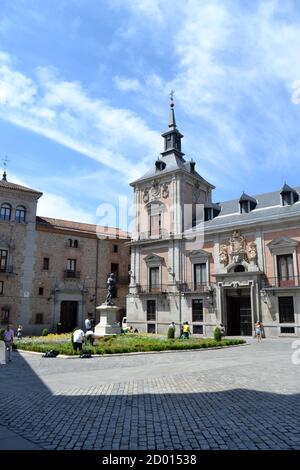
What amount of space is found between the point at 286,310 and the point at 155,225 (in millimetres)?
15421

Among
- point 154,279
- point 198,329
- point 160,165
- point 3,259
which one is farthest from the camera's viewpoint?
point 160,165

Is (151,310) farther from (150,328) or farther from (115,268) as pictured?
(115,268)

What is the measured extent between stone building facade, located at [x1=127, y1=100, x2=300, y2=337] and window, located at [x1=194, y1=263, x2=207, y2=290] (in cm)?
9

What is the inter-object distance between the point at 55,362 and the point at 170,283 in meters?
21.4

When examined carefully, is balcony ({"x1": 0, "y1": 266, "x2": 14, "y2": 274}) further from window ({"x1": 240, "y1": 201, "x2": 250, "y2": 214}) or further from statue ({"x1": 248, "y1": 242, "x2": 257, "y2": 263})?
window ({"x1": 240, "y1": 201, "x2": 250, "y2": 214})

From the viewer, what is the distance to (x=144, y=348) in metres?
17.8

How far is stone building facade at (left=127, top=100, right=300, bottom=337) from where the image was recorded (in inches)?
1136

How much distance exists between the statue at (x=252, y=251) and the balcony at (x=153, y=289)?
8.80m

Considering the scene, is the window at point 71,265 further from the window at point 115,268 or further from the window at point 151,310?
the window at point 151,310

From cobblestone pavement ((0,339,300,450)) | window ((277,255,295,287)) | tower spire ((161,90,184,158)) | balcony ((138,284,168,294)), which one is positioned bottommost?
cobblestone pavement ((0,339,300,450))

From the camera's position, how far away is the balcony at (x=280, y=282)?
27891 millimetres

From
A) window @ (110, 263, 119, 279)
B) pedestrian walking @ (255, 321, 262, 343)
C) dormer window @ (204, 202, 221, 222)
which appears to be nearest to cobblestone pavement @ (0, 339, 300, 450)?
pedestrian walking @ (255, 321, 262, 343)

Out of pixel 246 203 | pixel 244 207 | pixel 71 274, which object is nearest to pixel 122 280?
pixel 71 274

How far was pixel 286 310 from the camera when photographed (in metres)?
28.0
